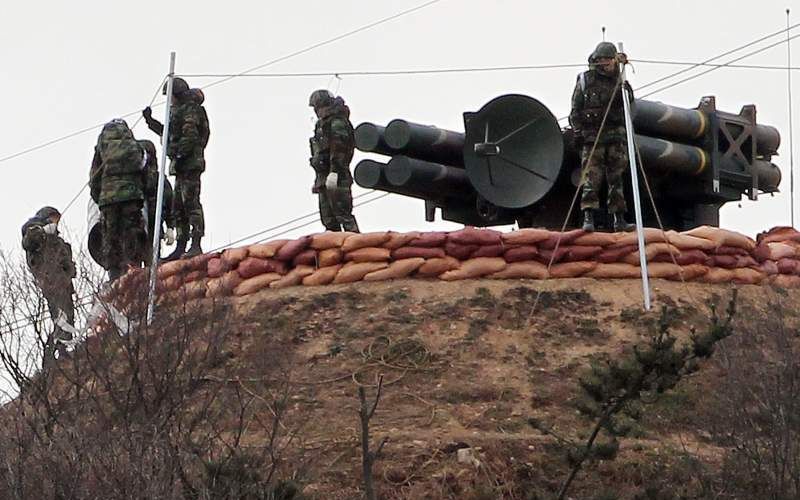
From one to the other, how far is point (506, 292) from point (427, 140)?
3.57 m

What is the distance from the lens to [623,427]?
20.2 metres

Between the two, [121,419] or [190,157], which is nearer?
[121,419]

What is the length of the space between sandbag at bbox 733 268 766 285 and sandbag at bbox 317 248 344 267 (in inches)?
153

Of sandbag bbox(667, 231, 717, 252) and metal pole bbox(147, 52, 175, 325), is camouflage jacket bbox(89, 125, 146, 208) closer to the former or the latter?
metal pole bbox(147, 52, 175, 325)

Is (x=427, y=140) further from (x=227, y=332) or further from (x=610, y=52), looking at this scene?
(x=227, y=332)

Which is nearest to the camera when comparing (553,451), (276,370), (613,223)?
(553,451)

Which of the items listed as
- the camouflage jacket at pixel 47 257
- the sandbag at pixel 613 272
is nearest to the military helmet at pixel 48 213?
the camouflage jacket at pixel 47 257

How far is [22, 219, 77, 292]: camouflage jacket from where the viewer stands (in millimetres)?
21547

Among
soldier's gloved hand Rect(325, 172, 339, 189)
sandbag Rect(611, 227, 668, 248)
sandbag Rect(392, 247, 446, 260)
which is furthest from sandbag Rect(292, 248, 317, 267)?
sandbag Rect(611, 227, 668, 248)

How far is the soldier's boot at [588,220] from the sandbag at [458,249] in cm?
117

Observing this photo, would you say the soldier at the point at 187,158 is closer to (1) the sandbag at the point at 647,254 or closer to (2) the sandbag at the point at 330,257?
(2) the sandbag at the point at 330,257

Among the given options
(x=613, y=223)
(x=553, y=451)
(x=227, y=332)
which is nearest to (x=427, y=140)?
(x=613, y=223)

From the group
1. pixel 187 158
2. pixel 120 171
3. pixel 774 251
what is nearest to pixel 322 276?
pixel 187 158

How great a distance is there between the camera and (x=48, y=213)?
25.5 meters
